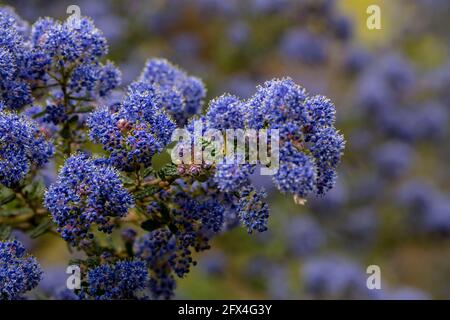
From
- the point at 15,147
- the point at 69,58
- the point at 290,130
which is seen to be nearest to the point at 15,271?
the point at 15,147

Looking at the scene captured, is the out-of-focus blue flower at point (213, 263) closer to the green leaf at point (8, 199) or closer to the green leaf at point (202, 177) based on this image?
the green leaf at point (8, 199)

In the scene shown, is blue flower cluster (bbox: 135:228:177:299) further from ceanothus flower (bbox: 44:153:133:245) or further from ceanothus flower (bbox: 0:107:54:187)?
ceanothus flower (bbox: 0:107:54:187)

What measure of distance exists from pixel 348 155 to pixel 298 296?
205 cm

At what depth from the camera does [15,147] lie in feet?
9.53

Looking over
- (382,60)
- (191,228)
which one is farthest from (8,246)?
(382,60)

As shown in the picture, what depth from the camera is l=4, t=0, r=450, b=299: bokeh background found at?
634cm

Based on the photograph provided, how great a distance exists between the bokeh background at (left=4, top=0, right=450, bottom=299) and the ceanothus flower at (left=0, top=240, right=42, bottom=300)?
309 cm

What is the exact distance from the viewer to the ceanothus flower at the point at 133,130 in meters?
2.84

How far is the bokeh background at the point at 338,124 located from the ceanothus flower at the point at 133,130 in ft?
10.6

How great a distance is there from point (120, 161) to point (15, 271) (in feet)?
2.05

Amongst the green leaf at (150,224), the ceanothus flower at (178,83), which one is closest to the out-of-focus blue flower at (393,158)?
the ceanothus flower at (178,83)

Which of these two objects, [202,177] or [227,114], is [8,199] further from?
[227,114]

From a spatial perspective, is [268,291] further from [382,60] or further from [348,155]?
[382,60]

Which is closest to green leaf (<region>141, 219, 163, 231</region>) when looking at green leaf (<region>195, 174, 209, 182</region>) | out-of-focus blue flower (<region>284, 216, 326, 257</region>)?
green leaf (<region>195, 174, 209, 182</region>)
